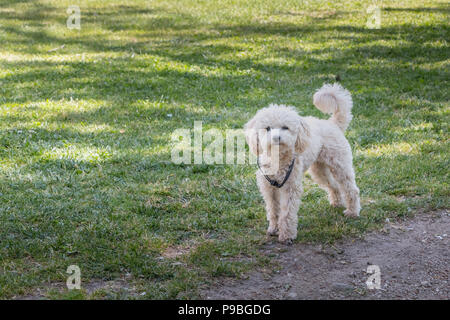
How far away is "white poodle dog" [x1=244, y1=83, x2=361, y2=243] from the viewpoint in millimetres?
4586

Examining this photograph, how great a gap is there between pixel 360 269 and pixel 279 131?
1.31 m

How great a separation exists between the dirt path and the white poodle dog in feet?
1.13

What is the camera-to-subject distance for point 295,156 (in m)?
4.82

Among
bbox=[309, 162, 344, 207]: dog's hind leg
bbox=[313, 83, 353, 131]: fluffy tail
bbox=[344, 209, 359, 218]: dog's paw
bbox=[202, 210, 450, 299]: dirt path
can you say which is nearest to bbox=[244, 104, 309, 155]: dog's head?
bbox=[313, 83, 353, 131]: fluffy tail

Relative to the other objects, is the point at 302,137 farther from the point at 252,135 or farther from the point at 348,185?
the point at 348,185

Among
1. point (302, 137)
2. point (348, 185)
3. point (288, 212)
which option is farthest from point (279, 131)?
point (348, 185)

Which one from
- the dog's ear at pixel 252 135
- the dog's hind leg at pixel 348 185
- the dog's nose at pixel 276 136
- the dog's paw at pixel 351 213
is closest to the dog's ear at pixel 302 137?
the dog's nose at pixel 276 136

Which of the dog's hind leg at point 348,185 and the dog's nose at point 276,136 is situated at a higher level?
the dog's nose at point 276,136

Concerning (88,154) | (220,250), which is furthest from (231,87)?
(220,250)

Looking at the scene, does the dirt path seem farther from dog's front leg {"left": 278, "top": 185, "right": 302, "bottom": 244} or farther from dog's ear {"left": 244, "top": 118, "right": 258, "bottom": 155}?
dog's ear {"left": 244, "top": 118, "right": 258, "bottom": 155}

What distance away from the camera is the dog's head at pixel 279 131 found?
451 centimetres

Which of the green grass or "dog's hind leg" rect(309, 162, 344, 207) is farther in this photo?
"dog's hind leg" rect(309, 162, 344, 207)

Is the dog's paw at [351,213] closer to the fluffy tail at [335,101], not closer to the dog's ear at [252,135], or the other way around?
the fluffy tail at [335,101]

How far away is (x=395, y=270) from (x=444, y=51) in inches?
340
